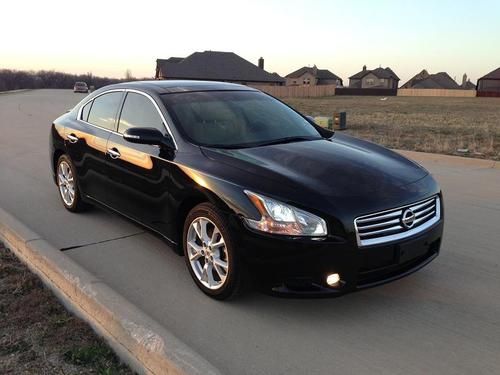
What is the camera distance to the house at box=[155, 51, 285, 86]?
222 ft

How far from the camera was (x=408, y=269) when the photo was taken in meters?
3.56

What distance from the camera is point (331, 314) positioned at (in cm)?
355

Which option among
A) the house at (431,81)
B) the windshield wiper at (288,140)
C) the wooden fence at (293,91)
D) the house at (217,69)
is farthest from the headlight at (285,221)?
the house at (431,81)

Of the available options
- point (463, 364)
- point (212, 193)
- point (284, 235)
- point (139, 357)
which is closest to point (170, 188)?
point (212, 193)

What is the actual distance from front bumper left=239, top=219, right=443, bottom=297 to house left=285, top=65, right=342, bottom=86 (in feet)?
395

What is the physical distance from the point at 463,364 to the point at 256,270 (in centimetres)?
137

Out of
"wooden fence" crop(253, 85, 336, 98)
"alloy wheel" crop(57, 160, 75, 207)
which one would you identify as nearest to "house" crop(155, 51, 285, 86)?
"wooden fence" crop(253, 85, 336, 98)

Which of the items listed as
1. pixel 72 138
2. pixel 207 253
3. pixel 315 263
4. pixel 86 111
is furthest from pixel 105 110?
pixel 315 263

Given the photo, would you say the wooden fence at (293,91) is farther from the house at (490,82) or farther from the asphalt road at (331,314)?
the asphalt road at (331,314)

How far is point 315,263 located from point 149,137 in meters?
1.79

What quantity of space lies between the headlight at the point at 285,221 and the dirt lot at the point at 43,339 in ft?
3.98

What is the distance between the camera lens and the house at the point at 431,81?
119469 millimetres

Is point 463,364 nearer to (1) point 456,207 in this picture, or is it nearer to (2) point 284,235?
(2) point 284,235

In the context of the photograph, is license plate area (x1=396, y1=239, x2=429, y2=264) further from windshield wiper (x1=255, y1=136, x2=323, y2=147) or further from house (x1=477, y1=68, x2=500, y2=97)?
house (x1=477, y1=68, x2=500, y2=97)
